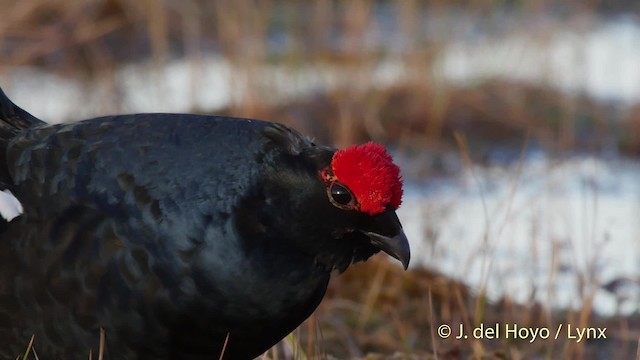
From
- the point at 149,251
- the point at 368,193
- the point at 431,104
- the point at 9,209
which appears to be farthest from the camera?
the point at 431,104

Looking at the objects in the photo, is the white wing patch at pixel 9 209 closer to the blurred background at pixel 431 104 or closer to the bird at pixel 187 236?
the bird at pixel 187 236

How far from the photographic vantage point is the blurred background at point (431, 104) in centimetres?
529

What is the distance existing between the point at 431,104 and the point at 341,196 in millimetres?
4570

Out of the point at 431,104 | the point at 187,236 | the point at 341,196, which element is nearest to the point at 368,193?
the point at 341,196

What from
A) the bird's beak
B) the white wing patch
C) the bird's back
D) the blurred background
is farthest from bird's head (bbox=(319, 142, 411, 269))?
the blurred background

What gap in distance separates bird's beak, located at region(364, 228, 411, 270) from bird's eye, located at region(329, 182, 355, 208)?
9cm

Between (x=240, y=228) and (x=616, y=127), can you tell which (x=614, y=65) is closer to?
(x=616, y=127)

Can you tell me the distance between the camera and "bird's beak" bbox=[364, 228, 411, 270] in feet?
10.1

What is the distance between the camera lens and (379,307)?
17.3 ft

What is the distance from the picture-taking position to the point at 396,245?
3.10m

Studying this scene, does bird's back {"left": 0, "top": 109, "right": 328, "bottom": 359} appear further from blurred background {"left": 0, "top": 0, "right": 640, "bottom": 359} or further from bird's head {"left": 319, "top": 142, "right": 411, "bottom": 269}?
→ blurred background {"left": 0, "top": 0, "right": 640, "bottom": 359}

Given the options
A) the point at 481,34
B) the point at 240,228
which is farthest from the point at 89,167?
the point at 481,34

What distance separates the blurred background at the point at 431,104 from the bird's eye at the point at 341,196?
1.67 meters

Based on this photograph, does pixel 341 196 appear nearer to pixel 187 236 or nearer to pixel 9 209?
pixel 187 236
